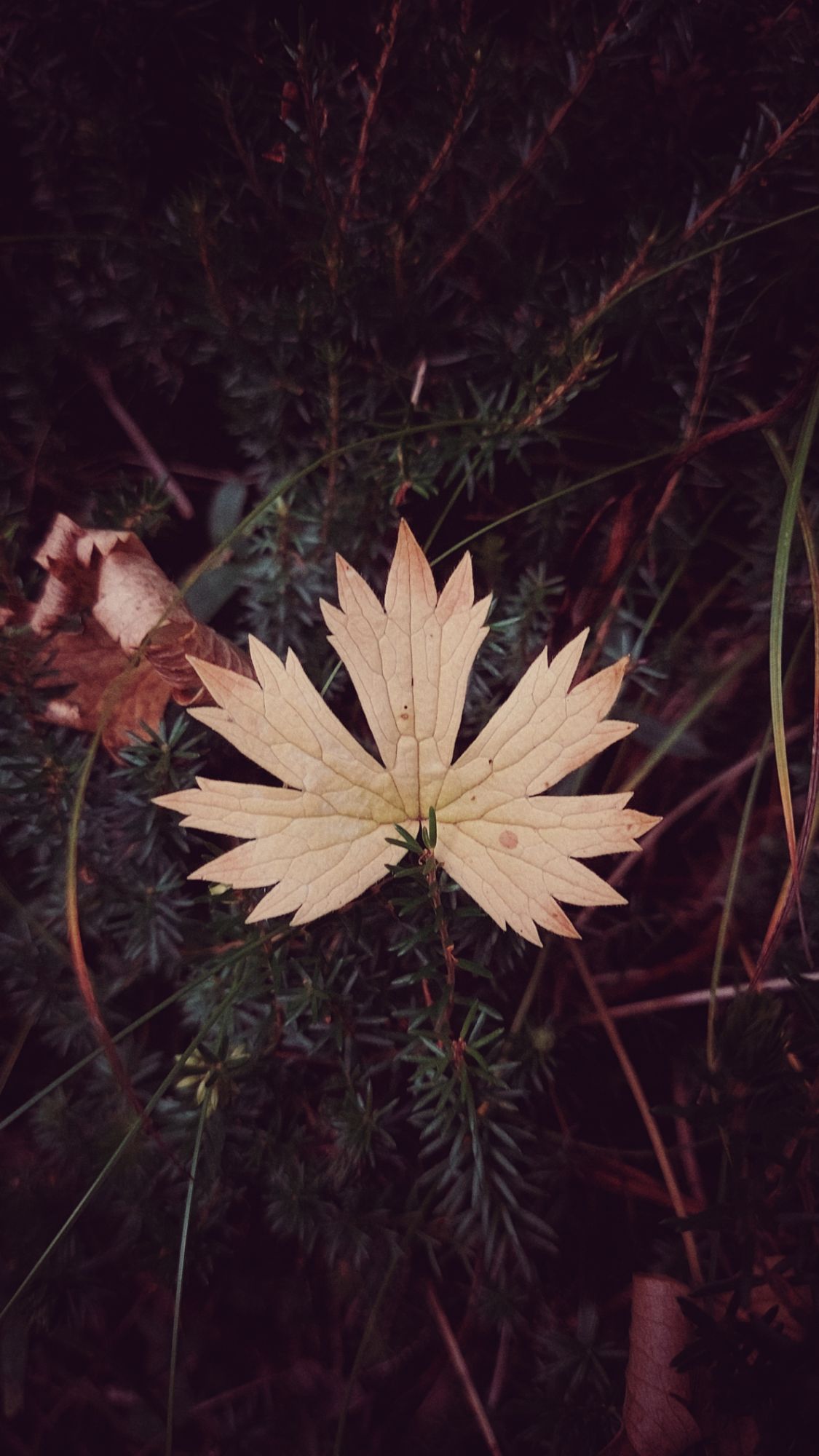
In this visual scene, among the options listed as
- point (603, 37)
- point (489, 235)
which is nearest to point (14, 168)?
point (489, 235)

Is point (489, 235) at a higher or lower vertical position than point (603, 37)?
lower

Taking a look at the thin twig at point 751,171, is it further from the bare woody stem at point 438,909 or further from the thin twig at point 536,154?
the bare woody stem at point 438,909

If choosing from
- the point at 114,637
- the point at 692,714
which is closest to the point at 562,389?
the point at 692,714

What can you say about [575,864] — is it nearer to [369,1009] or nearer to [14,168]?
[369,1009]

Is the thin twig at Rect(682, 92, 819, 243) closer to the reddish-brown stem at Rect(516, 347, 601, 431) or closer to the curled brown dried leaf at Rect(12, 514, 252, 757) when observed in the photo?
the reddish-brown stem at Rect(516, 347, 601, 431)

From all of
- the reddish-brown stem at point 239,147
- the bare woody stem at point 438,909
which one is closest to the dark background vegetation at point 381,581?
the reddish-brown stem at point 239,147

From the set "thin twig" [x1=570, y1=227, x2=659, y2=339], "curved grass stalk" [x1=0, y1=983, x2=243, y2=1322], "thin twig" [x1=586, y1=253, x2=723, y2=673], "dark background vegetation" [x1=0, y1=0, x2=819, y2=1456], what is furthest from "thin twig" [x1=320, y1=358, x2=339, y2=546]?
"curved grass stalk" [x1=0, y1=983, x2=243, y2=1322]
